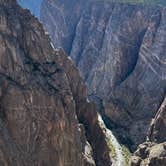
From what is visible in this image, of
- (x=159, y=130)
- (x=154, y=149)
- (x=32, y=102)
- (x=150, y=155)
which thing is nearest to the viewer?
(x=32, y=102)

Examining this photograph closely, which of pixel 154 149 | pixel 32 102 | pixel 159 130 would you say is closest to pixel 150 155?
pixel 154 149

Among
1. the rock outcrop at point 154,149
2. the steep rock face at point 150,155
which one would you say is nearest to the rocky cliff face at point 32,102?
the steep rock face at point 150,155

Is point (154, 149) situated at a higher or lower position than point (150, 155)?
higher

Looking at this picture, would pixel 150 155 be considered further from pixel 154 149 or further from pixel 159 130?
pixel 159 130

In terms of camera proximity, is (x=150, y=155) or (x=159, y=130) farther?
(x=159, y=130)

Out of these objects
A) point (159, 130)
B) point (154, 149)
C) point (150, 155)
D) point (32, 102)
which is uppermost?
point (32, 102)

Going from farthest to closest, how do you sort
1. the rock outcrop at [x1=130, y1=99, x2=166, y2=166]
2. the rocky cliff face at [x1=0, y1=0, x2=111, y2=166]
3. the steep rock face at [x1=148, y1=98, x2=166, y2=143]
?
the steep rock face at [x1=148, y1=98, x2=166, y2=143] → the rock outcrop at [x1=130, y1=99, x2=166, y2=166] → the rocky cliff face at [x1=0, y1=0, x2=111, y2=166]

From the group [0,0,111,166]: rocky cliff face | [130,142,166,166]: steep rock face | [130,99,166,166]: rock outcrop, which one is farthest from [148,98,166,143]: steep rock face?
[0,0,111,166]: rocky cliff face

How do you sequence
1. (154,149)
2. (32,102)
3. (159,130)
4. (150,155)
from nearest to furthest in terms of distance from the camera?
1. (32,102)
2. (150,155)
3. (154,149)
4. (159,130)

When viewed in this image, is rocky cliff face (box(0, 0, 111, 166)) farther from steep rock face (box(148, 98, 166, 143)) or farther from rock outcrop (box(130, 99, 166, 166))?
steep rock face (box(148, 98, 166, 143))
